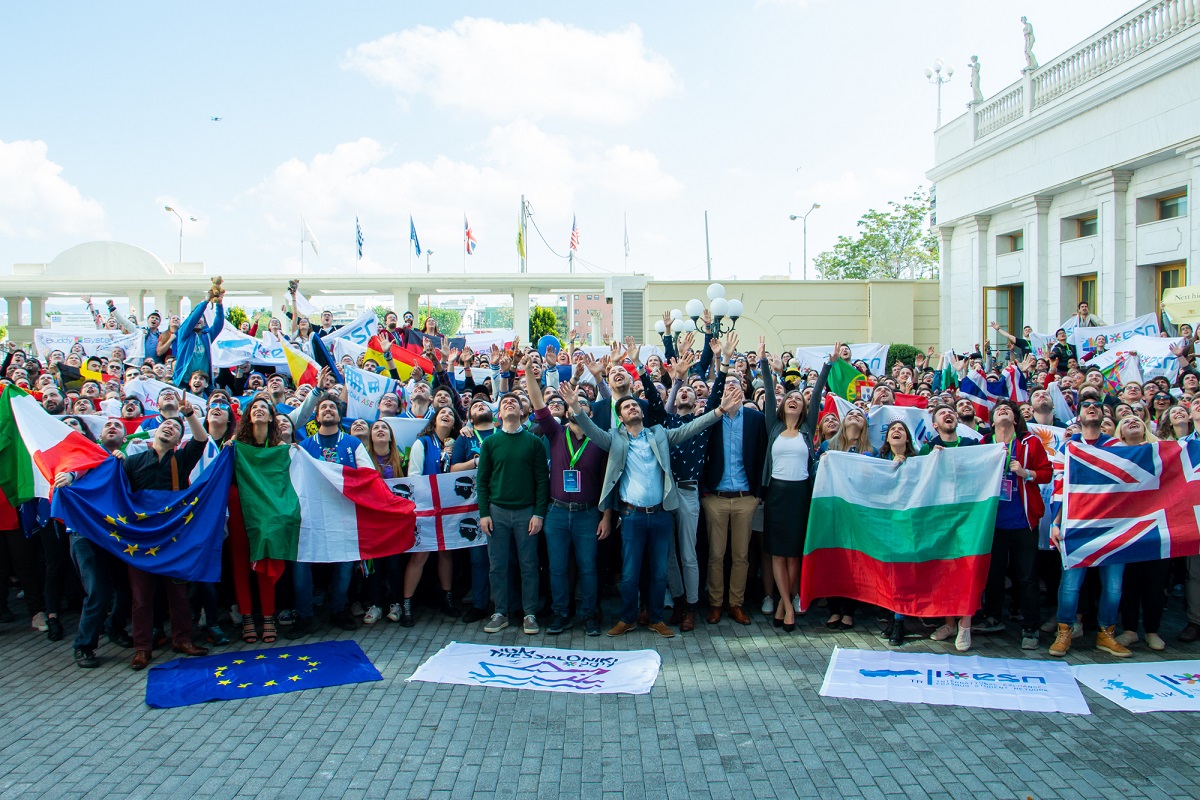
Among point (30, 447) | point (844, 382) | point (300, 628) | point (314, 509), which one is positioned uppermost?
point (844, 382)

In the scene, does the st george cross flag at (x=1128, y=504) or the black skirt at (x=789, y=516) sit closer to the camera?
the st george cross flag at (x=1128, y=504)

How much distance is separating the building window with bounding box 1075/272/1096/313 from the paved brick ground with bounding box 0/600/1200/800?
2030cm

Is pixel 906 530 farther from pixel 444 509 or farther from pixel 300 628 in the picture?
pixel 300 628

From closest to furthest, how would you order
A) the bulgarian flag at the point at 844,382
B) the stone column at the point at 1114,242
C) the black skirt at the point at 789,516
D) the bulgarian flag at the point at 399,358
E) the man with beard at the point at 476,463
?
the black skirt at the point at 789,516
the man with beard at the point at 476,463
the bulgarian flag at the point at 844,382
the bulgarian flag at the point at 399,358
the stone column at the point at 1114,242

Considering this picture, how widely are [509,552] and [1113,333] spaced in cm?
1245

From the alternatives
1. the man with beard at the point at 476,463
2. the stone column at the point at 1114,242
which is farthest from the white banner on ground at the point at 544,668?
the stone column at the point at 1114,242

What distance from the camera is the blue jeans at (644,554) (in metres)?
6.77

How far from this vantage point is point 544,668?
6.09 meters

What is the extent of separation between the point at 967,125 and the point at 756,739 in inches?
1063

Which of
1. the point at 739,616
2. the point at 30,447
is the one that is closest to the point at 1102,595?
the point at 739,616

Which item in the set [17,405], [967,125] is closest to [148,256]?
[967,125]

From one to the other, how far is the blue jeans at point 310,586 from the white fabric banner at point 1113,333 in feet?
41.2

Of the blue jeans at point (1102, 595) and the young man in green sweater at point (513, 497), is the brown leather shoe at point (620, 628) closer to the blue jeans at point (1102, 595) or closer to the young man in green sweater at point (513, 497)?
the young man in green sweater at point (513, 497)

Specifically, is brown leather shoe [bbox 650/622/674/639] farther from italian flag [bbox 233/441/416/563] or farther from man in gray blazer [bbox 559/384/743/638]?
italian flag [bbox 233/441/416/563]
